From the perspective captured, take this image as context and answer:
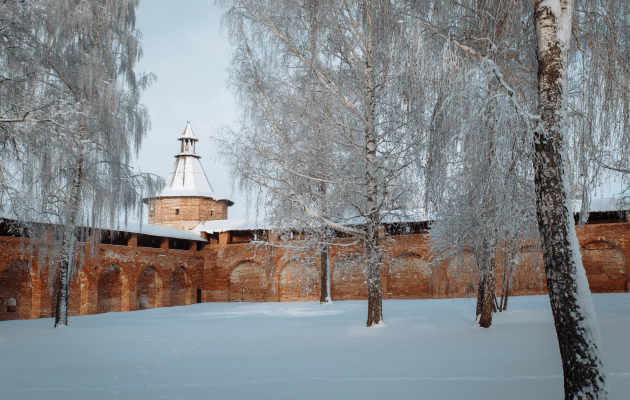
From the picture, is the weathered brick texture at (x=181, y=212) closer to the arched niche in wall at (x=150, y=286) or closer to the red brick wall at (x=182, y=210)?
the red brick wall at (x=182, y=210)

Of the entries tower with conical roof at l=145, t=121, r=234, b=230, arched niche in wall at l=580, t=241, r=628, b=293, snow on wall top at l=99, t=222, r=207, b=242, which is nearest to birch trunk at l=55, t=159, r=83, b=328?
snow on wall top at l=99, t=222, r=207, b=242

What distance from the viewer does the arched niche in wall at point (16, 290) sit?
16141 mm

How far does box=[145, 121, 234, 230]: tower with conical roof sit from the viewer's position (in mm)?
25828

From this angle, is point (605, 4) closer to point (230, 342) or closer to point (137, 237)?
point (230, 342)

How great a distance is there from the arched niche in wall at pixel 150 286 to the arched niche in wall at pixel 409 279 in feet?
33.3

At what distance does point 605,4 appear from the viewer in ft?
13.9

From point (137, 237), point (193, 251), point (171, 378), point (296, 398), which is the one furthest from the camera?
point (193, 251)

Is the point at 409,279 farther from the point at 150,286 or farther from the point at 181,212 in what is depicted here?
the point at 181,212

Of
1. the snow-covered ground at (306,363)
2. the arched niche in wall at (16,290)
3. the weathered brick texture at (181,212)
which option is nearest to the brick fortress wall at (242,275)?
the arched niche in wall at (16,290)

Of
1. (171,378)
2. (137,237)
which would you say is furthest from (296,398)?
(137,237)

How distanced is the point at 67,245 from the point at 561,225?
33.1 ft

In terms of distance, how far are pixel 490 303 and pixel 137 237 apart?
51.4 feet

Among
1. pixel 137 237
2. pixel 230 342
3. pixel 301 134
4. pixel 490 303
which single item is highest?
pixel 301 134

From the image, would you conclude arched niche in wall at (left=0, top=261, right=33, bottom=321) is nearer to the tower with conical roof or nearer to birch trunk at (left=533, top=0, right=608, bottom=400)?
the tower with conical roof
